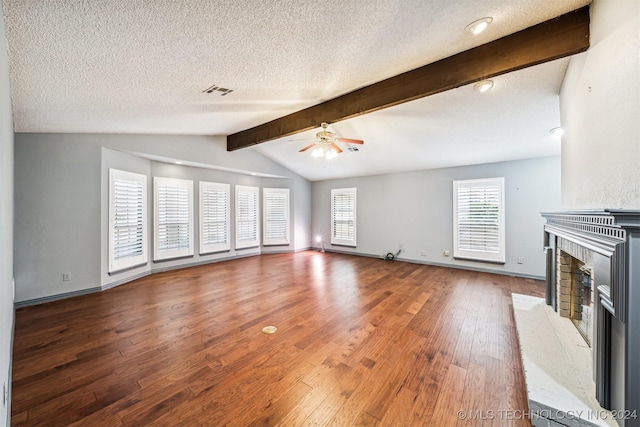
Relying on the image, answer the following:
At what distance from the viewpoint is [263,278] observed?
476 centimetres

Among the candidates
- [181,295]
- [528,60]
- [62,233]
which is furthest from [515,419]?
[62,233]

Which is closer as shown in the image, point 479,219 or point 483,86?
Result: point 483,86

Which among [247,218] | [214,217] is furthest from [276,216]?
[214,217]

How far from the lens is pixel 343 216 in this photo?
755 centimetres

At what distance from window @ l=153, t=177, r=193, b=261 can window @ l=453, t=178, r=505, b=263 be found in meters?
6.07

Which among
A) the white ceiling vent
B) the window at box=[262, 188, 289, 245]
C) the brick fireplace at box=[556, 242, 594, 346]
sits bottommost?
the brick fireplace at box=[556, 242, 594, 346]

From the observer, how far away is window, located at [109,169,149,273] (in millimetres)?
4172

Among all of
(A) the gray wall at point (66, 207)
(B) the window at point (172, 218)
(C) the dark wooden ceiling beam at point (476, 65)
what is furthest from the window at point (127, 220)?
(C) the dark wooden ceiling beam at point (476, 65)

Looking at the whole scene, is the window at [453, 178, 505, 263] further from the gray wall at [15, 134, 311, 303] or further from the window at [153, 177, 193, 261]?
the gray wall at [15, 134, 311, 303]

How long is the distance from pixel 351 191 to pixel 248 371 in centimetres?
584

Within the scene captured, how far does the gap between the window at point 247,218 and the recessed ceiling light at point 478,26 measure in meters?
5.82

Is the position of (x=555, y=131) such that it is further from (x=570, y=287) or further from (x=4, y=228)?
(x=4, y=228)

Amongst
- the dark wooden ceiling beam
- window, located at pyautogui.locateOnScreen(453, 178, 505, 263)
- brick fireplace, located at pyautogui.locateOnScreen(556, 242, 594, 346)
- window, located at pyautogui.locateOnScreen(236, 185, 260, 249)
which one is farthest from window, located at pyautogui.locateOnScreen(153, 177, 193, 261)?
brick fireplace, located at pyautogui.locateOnScreen(556, 242, 594, 346)

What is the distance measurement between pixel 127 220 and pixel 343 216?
207 inches
